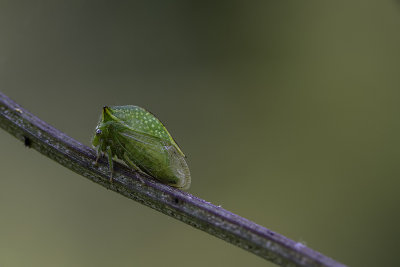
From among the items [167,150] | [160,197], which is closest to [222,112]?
[167,150]

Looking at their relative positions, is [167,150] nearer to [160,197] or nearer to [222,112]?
[160,197]

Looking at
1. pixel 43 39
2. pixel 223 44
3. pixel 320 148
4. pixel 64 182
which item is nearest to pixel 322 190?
pixel 320 148

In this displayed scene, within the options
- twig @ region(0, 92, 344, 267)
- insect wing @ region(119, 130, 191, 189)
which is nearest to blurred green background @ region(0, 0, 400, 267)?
insect wing @ region(119, 130, 191, 189)

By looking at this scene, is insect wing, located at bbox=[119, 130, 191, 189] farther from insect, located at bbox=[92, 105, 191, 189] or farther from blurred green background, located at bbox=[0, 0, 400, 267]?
blurred green background, located at bbox=[0, 0, 400, 267]

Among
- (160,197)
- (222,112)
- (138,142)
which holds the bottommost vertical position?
(222,112)

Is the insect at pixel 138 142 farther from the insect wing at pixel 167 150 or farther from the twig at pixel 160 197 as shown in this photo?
the twig at pixel 160 197

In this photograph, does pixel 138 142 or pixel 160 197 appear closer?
pixel 160 197

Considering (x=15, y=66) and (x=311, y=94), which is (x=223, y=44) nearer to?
(x=311, y=94)

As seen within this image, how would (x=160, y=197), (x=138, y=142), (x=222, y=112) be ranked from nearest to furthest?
1. (x=160, y=197)
2. (x=138, y=142)
3. (x=222, y=112)
